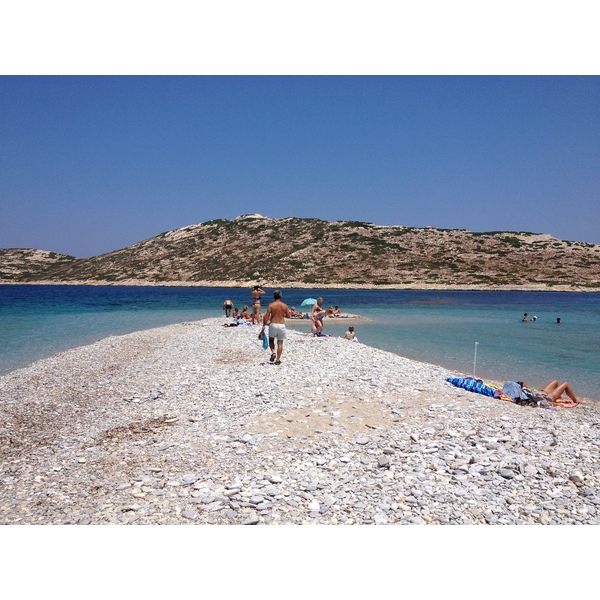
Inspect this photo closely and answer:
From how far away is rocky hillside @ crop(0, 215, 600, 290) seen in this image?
87.9 meters

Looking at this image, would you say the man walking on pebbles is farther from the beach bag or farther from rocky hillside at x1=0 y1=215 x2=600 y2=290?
rocky hillside at x1=0 y1=215 x2=600 y2=290

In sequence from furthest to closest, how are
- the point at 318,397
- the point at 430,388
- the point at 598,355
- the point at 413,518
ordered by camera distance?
the point at 598,355, the point at 430,388, the point at 318,397, the point at 413,518

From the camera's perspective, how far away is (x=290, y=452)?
791 cm

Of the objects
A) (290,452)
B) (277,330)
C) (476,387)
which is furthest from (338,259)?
(290,452)

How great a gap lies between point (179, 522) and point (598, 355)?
21970 millimetres

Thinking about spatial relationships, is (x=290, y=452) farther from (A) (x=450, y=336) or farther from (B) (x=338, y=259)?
(B) (x=338, y=259)

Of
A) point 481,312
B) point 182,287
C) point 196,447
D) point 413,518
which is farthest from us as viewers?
point 182,287

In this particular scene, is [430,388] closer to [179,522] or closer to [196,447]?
[196,447]

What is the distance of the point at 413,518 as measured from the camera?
231 inches

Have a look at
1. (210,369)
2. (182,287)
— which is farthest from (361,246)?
(210,369)

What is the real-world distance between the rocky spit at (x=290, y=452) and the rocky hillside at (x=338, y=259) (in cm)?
7339

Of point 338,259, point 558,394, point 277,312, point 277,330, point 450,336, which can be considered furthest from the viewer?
point 338,259

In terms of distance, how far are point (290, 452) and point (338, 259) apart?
9068cm

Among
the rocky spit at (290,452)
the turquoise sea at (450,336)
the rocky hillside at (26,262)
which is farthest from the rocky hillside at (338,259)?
the rocky spit at (290,452)
